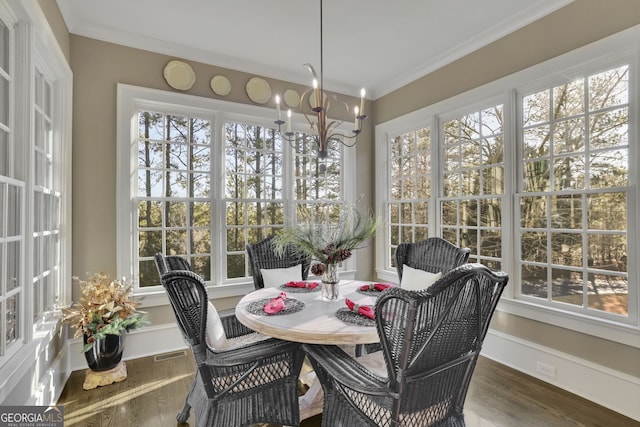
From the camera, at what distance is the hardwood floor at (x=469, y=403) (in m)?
2.17

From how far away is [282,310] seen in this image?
1980mm

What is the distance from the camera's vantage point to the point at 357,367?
157cm

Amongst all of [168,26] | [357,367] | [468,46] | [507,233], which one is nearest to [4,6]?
[168,26]

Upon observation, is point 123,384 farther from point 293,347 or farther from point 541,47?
point 541,47

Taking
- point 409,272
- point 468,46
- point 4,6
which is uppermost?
point 468,46

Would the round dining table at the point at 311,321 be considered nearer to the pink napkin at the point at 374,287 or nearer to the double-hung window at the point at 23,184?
the pink napkin at the point at 374,287

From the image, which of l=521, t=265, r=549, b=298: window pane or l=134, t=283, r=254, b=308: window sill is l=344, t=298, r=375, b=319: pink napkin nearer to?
l=521, t=265, r=549, b=298: window pane

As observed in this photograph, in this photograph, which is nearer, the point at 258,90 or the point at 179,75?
the point at 179,75

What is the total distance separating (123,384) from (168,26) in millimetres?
3100

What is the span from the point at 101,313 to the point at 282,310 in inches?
66.7

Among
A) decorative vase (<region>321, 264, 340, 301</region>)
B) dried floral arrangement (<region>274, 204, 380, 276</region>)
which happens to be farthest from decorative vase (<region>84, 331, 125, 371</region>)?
decorative vase (<region>321, 264, 340, 301</region>)

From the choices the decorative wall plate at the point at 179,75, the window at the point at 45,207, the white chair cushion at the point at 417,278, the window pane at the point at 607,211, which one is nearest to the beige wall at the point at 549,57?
the window pane at the point at 607,211

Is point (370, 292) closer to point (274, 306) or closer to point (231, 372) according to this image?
point (274, 306)

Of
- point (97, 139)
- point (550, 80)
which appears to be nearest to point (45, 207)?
point (97, 139)
